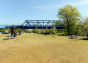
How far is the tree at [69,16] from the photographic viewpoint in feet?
115

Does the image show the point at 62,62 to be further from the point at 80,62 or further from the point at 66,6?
the point at 66,6

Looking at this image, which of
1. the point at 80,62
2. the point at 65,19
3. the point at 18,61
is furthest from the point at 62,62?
the point at 65,19

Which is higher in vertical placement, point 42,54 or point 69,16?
point 69,16

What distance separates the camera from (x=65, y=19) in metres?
35.8

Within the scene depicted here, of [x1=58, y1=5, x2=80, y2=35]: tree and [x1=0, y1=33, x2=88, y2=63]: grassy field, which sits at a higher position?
Result: [x1=58, y1=5, x2=80, y2=35]: tree

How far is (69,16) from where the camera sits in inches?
1382

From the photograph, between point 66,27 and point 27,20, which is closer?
point 66,27

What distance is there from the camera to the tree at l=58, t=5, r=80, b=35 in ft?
115

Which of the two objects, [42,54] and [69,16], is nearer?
[42,54]

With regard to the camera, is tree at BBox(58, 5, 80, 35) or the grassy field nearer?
the grassy field

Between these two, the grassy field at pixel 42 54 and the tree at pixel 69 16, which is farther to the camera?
the tree at pixel 69 16

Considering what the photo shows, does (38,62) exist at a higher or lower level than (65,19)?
lower

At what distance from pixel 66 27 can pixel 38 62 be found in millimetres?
32632

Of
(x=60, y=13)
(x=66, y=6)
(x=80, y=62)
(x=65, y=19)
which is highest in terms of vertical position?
(x=66, y=6)
